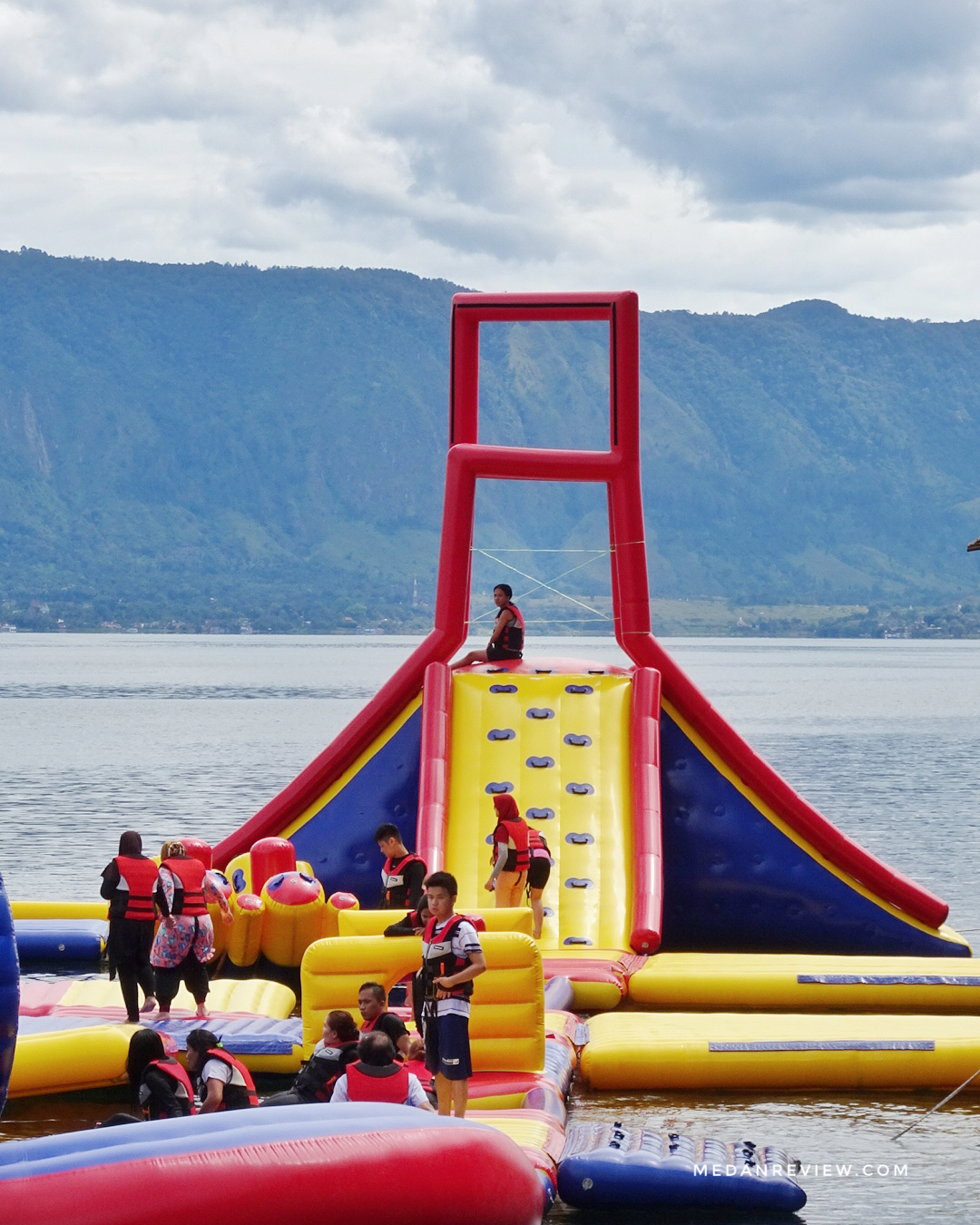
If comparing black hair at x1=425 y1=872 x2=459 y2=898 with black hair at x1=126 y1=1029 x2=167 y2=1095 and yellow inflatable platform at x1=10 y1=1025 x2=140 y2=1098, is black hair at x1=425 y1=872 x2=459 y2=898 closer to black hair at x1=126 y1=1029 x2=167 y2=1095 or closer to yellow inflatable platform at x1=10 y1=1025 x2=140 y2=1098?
black hair at x1=126 y1=1029 x2=167 y2=1095

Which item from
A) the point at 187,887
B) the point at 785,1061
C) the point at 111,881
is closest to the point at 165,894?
the point at 187,887

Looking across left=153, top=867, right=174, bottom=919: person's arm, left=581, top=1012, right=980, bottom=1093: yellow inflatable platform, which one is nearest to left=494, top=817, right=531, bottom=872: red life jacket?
left=581, top=1012, right=980, bottom=1093: yellow inflatable platform

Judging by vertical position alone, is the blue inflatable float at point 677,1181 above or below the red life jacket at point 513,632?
below

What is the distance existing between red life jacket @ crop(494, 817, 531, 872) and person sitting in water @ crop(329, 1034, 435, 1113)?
4328mm

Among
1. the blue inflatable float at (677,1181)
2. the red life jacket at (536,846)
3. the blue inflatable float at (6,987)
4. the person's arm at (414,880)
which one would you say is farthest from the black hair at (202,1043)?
the red life jacket at (536,846)

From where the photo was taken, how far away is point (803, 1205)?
769cm

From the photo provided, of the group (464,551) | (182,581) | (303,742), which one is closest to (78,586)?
(182,581)

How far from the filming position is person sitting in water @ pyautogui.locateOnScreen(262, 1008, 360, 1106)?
7520 mm

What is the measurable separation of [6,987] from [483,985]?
145 inches

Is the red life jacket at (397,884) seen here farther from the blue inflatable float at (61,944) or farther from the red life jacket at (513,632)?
the red life jacket at (513,632)

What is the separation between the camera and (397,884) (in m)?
10.9

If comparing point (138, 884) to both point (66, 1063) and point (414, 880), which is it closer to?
point (66, 1063)

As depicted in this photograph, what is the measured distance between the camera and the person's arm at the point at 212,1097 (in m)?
7.27

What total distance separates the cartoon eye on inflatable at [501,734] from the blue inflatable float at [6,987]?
8.09 meters
